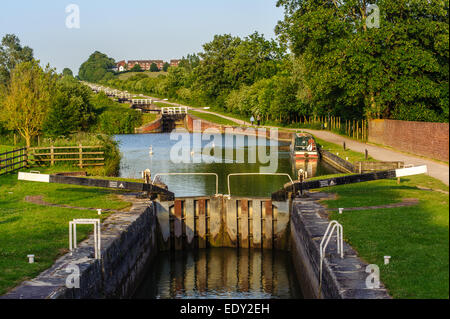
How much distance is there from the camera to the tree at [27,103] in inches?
1858

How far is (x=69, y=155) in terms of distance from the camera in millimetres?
35625

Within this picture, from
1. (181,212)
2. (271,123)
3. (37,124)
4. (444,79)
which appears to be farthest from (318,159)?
(271,123)

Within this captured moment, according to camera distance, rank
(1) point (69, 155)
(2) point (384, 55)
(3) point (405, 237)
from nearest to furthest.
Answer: (3) point (405, 237), (1) point (69, 155), (2) point (384, 55)

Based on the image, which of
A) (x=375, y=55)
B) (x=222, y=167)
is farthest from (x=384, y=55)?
(x=222, y=167)

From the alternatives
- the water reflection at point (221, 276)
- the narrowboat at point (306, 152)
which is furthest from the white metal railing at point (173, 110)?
the water reflection at point (221, 276)

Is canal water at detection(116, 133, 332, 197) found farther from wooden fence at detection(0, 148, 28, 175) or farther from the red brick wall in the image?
wooden fence at detection(0, 148, 28, 175)

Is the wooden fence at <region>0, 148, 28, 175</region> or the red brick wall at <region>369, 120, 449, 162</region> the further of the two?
the red brick wall at <region>369, 120, 449, 162</region>

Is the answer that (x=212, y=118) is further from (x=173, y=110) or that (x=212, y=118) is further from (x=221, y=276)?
(x=221, y=276)

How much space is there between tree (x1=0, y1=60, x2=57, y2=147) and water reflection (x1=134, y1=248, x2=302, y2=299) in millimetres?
30231

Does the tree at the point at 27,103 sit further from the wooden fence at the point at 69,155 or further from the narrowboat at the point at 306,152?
the narrowboat at the point at 306,152

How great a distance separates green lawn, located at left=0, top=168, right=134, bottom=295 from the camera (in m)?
12.0

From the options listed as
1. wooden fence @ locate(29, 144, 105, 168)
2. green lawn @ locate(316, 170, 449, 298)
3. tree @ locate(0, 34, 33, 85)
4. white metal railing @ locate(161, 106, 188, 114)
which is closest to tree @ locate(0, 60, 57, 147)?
wooden fence @ locate(29, 144, 105, 168)

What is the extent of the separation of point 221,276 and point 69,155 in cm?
1997

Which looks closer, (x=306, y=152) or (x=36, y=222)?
(x=36, y=222)
